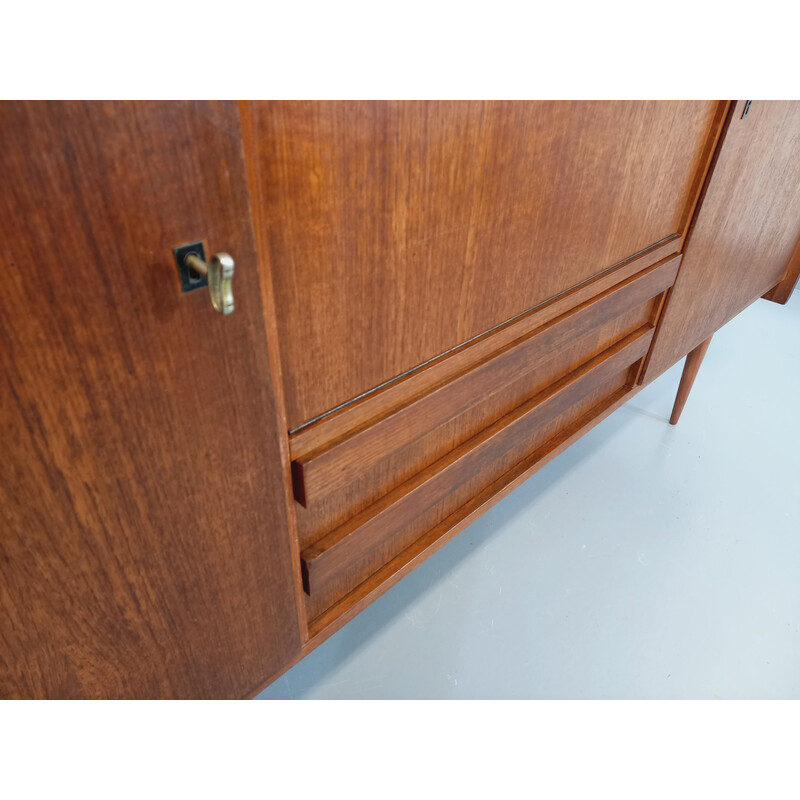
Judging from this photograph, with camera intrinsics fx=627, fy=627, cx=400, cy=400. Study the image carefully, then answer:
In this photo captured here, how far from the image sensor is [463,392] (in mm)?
550

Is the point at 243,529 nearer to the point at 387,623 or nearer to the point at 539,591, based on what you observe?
the point at 387,623

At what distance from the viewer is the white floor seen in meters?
0.77

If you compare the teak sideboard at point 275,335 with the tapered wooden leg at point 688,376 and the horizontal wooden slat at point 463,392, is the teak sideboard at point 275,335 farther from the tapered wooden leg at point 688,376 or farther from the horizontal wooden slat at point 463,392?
the tapered wooden leg at point 688,376

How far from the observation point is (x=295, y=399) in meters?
0.42

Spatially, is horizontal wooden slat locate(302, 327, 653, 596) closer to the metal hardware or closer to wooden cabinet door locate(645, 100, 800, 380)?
wooden cabinet door locate(645, 100, 800, 380)

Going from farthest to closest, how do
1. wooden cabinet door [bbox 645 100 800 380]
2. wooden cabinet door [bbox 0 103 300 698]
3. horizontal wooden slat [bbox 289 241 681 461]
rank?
wooden cabinet door [bbox 645 100 800 380]
horizontal wooden slat [bbox 289 241 681 461]
wooden cabinet door [bbox 0 103 300 698]

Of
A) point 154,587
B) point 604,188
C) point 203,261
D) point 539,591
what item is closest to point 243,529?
point 154,587

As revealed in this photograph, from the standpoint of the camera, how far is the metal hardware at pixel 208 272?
287mm

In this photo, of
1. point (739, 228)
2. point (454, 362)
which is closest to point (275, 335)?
point (454, 362)

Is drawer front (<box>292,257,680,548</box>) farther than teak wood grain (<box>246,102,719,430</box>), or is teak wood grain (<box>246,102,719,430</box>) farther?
drawer front (<box>292,257,680,548</box>)

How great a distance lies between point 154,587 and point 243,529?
64mm

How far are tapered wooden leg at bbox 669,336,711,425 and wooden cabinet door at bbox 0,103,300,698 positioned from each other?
866 mm

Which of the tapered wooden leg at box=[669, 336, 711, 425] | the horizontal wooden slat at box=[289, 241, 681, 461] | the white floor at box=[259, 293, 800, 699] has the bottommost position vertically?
the white floor at box=[259, 293, 800, 699]

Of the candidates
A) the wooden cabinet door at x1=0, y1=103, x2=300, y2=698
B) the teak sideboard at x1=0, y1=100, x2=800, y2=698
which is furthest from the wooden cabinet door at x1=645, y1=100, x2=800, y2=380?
the wooden cabinet door at x1=0, y1=103, x2=300, y2=698
